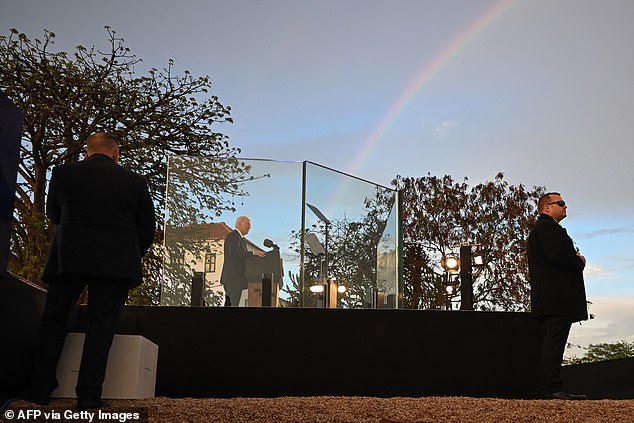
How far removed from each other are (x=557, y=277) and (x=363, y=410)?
6.49 ft

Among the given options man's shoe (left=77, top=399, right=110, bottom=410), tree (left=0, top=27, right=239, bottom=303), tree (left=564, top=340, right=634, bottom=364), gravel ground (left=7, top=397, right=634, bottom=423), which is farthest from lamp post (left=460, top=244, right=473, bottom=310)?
tree (left=564, top=340, right=634, bottom=364)

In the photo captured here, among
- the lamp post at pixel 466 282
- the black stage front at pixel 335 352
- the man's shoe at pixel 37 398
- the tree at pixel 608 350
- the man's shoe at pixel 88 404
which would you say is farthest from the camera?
the tree at pixel 608 350

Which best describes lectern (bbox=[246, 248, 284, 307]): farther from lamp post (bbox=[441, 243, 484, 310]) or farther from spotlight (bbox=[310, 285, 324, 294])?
lamp post (bbox=[441, 243, 484, 310])

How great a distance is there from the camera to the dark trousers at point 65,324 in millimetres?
3566

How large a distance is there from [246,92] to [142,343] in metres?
9.95

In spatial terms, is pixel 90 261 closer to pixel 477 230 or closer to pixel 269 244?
pixel 269 244

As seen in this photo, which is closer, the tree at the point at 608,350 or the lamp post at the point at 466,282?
the lamp post at the point at 466,282

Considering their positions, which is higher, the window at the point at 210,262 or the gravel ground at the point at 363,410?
the window at the point at 210,262

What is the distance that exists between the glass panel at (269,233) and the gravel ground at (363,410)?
6.72ft

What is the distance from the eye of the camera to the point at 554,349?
16.2 ft

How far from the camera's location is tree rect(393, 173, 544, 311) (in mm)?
19469

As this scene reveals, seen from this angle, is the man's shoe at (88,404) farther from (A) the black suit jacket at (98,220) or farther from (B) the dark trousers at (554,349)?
(B) the dark trousers at (554,349)

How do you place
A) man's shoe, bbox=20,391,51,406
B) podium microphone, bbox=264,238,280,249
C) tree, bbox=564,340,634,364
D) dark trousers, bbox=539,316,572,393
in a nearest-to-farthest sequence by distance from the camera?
1. man's shoe, bbox=20,391,51,406
2. dark trousers, bbox=539,316,572,393
3. podium microphone, bbox=264,238,280,249
4. tree, bbox=564,340,634,364

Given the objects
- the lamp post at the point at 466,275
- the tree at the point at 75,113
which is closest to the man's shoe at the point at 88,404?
the lamp post at the point at 466,275
